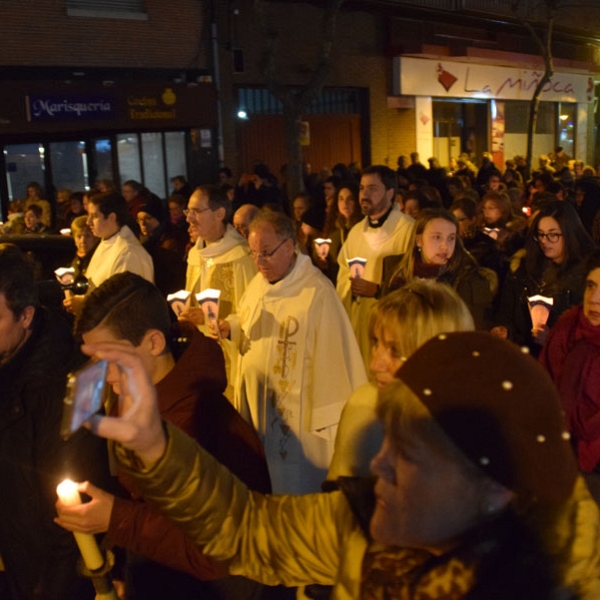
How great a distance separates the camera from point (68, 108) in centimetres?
1608

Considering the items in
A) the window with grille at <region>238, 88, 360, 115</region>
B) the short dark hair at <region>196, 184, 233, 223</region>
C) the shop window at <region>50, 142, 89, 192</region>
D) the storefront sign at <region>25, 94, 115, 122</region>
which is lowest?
the short dark hair at <region>196, 184, 233, 223</region>

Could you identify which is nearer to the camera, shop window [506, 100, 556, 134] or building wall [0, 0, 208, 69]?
building wall [0, 0, 208, 69]

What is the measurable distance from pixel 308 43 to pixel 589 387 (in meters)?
19.1

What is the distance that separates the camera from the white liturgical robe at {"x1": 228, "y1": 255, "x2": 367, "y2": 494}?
450 centimetres

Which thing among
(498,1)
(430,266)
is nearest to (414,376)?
(430,266)

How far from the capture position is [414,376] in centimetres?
163

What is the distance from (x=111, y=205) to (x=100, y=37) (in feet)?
37.4

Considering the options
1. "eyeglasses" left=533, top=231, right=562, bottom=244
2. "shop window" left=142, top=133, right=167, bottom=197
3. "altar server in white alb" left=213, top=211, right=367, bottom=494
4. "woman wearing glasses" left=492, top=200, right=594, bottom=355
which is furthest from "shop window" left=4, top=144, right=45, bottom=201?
"eyeglasses" left=533, top=231, right=562, bottom=244

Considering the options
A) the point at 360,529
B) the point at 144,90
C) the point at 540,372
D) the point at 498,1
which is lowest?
the point at 360,529

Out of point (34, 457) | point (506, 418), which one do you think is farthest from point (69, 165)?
point (506, 418)

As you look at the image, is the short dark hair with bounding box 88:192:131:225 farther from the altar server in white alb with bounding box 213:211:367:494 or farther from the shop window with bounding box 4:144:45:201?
the shop window with bounding box 4:144:45:201

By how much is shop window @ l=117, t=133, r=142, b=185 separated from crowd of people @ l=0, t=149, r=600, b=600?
12.6 meters

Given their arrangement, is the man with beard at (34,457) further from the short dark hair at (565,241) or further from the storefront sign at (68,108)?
the storefront sign at (68,108)

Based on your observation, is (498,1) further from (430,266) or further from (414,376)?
(414,376)
